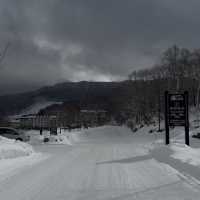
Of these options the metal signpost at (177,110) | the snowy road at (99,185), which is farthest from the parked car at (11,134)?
the snowy road at (99,185)

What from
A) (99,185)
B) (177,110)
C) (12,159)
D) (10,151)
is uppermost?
(177,110)

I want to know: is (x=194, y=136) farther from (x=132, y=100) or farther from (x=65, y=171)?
(x=132, y=100)

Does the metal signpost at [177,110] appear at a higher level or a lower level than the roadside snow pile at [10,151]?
higher

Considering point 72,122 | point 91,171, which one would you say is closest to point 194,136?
point 91,171

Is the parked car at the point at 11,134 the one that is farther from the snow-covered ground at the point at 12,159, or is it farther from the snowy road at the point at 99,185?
the snowy road at the point at 99,185

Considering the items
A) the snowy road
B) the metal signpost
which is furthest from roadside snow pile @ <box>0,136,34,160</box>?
the metal signpost

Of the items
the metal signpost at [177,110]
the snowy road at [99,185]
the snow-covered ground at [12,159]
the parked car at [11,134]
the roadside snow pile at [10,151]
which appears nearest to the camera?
the snowy road at [99,185]

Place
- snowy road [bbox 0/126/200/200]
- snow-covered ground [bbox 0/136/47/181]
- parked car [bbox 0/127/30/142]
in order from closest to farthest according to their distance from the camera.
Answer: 1. snowy road [bbox 0/126/200/200]
2. snow-covered ground [bbox 0/136/47/181]
3. parked car [bbox 0/127/30/142]

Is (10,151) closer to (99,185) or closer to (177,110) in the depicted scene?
(99,185)

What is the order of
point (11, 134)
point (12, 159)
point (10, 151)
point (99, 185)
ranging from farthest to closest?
point (11, 134), point (10, 151), point (12, 159), point (99, 185)

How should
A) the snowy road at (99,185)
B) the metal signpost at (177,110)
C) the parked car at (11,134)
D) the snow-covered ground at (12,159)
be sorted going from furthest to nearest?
1. the parked car at (11,134)
2. the metal signpost at (177,110)
3. the snow-covered ground at (12,159)
4. the snowy road at (99,185)

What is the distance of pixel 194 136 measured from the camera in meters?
39.1

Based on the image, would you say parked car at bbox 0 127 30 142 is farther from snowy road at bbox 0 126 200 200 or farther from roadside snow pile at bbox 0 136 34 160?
snowy road at bbox 0 126 200 200

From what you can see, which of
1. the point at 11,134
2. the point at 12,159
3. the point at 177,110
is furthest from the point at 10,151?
the point at 11,134
